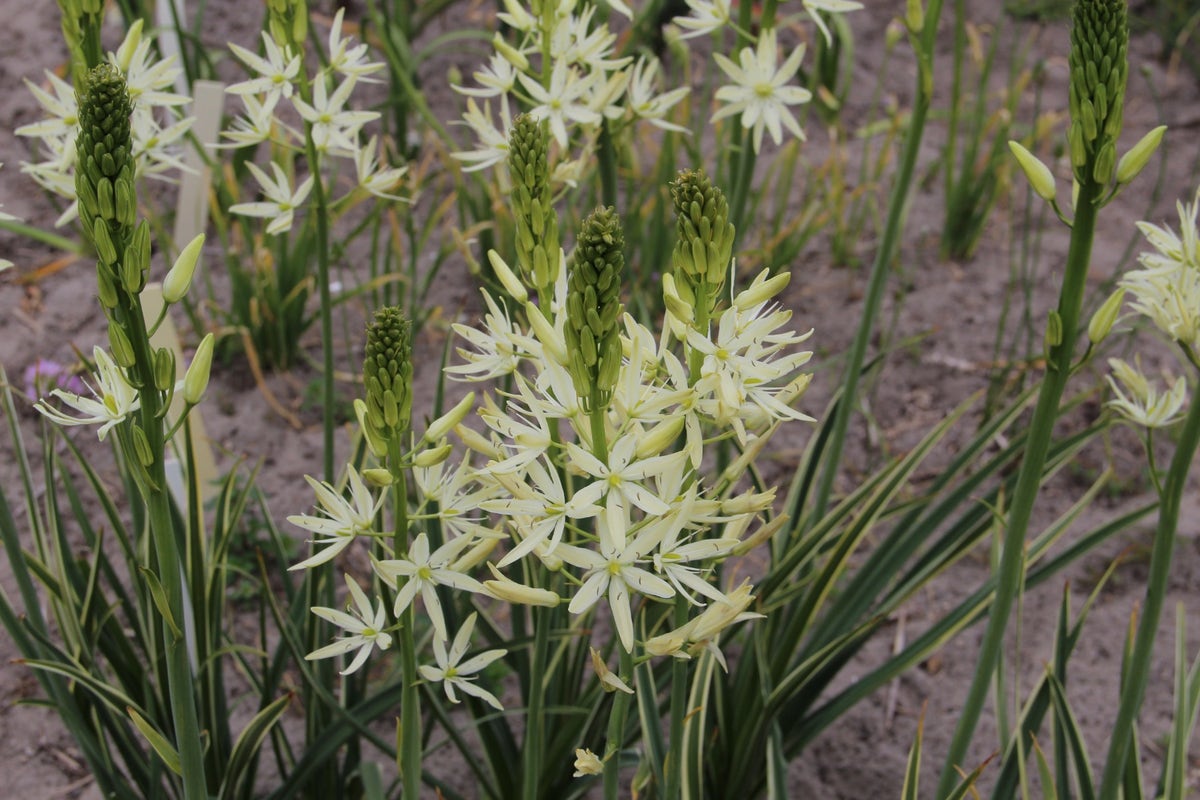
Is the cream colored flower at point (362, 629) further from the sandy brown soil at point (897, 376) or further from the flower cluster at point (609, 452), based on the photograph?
the sandy brown soil at point (897, 376)

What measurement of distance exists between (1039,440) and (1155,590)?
357mm

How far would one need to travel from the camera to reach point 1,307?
3953 mm

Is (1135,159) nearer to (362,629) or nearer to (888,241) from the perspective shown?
(888,241)

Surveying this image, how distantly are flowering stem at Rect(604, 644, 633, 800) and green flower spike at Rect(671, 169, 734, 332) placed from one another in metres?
0.45

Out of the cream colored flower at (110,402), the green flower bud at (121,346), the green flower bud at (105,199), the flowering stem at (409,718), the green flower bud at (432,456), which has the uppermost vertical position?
the green flower bud at (105,199)

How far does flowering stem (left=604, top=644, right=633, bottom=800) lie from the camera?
152cm

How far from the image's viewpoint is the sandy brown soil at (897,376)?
288 centimetres

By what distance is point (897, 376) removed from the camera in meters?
3.97

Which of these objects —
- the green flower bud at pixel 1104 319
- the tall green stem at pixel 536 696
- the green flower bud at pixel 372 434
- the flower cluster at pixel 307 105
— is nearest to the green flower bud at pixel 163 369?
the green flower bud at pixel 372 434

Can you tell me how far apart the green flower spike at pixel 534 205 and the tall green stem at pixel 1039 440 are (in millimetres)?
633

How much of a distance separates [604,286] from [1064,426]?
2.82 meters

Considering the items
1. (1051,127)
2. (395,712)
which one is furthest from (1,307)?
(1051,127)

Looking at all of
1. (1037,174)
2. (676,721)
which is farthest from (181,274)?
(1037,174)

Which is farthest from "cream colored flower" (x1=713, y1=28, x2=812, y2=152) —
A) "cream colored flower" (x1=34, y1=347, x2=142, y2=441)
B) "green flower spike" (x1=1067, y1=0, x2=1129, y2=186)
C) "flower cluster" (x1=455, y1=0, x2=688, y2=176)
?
"cream colored flower" (x1=34, y1=347, x2=142, y2=441)
